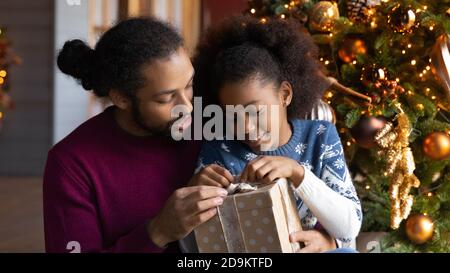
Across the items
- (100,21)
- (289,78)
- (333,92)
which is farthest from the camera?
(100,21)

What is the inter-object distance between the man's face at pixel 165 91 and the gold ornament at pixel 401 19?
3.05ft

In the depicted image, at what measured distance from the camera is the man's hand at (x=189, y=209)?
1.36m

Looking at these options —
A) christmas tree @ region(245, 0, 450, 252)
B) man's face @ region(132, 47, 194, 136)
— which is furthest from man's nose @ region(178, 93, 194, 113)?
christmas tree @ region(245, 0, 450, 252)

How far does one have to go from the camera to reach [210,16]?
7.66 meters

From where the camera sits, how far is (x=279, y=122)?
5.29ft

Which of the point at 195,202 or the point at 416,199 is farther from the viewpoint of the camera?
the point at 416,199

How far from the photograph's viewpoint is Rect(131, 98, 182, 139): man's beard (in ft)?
5.19

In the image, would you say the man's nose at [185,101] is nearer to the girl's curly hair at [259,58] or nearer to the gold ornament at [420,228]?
the girl's curly hair at [259,58]

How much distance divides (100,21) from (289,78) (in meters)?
4.98

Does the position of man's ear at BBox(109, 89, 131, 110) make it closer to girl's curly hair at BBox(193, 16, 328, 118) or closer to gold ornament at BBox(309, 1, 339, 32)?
girl's curly hair at BBox(193, 16, 328, 118)

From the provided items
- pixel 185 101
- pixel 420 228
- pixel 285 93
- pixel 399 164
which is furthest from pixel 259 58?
pixel 420 228

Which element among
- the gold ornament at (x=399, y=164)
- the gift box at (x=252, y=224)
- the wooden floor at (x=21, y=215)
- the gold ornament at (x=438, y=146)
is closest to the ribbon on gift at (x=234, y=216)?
the gift box at (x=252, y=224)
